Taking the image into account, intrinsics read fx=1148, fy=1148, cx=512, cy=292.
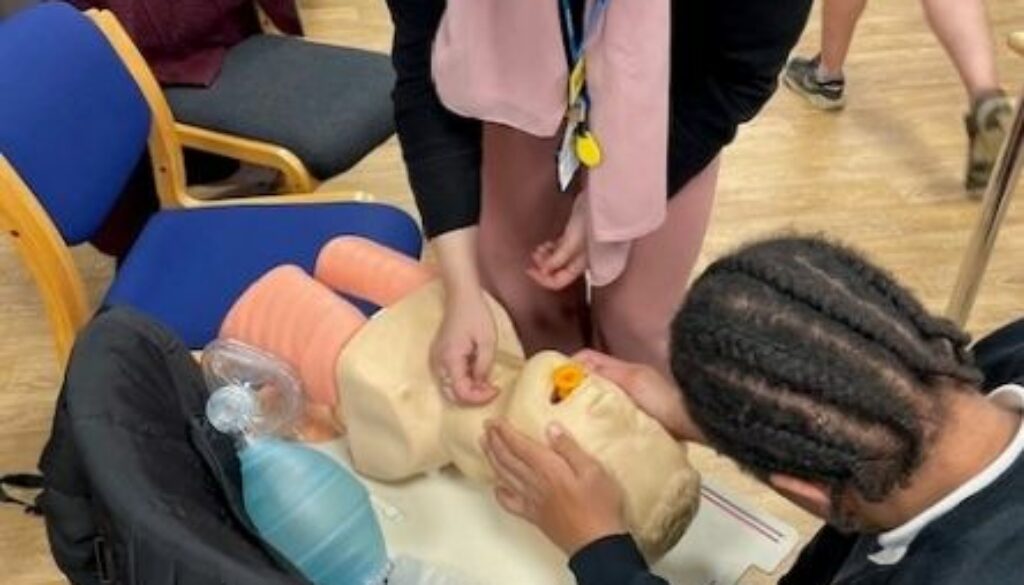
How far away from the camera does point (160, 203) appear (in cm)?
179

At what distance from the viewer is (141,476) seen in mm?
813

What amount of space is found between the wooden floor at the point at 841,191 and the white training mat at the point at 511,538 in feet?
2.00

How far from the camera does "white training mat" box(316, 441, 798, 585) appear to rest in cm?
102

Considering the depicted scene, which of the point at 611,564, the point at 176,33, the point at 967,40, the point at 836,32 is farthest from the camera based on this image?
the point at 836,32

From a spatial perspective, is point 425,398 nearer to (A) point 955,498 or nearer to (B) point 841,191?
(A) point 955,498

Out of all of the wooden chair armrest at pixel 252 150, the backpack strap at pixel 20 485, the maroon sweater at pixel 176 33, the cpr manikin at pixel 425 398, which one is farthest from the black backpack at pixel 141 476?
the maroon sweater at pixel 176 33

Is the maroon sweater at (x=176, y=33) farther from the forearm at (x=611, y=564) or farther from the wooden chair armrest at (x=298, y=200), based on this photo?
the forearm at (x=611, y=564)

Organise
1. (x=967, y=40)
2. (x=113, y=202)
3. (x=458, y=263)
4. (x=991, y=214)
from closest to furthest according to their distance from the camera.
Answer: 1. (x=458, y=263)
2. (x=113, y=202)
3. (x=991, y=214)
4. (x=967, y=40)

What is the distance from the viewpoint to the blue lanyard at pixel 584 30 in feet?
3.27

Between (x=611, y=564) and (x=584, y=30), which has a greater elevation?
(x=584, y=30)

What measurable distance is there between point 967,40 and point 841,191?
0.40 m

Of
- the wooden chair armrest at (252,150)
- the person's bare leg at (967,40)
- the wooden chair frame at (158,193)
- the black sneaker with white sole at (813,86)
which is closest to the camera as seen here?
the wooden chair frame at (158,193)

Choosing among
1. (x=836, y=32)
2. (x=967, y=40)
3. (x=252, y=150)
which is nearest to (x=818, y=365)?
(x=252, y=150)

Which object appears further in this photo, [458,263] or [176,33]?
[176,33]
